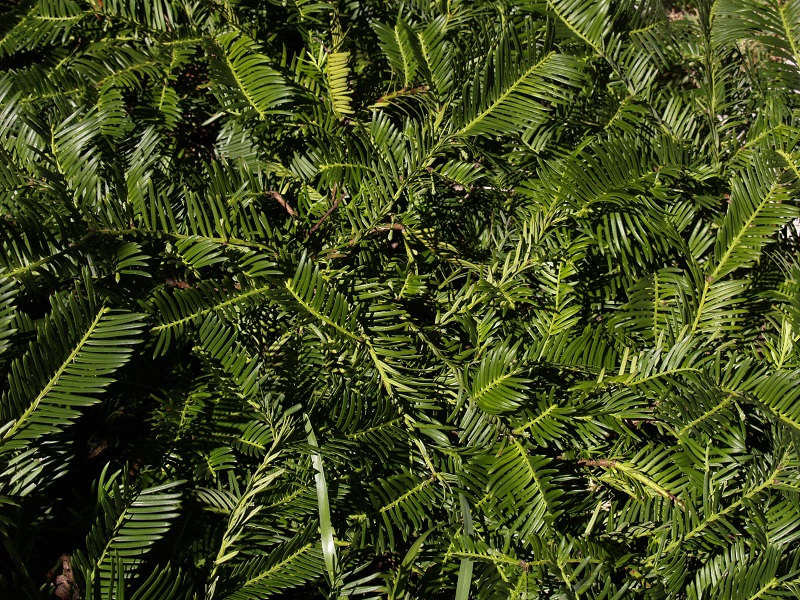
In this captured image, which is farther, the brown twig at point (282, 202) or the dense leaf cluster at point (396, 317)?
the brown twig at point (282, 202)

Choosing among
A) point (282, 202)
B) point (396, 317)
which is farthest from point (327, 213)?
point (396, 317)

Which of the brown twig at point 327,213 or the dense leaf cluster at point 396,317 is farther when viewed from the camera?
the brown twig at point 327,213

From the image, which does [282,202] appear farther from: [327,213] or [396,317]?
[396,317]

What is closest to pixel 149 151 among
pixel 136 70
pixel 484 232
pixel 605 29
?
pixel 136 70

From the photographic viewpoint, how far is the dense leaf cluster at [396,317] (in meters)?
0.69

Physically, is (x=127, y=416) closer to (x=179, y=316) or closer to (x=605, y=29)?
(x=179, y=316)

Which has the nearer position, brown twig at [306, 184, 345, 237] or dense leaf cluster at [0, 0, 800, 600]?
dense leaf cluster at [0, 0, 800, 600]

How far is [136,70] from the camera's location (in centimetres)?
100

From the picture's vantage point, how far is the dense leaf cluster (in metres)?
0.69

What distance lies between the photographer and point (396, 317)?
0.85 m

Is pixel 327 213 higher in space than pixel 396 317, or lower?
higher

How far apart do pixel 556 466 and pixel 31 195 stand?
73cm

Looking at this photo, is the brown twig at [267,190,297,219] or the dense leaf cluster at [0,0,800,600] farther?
the brown twig at [267,190,297,219]

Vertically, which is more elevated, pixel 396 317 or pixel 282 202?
pixel 282 202
